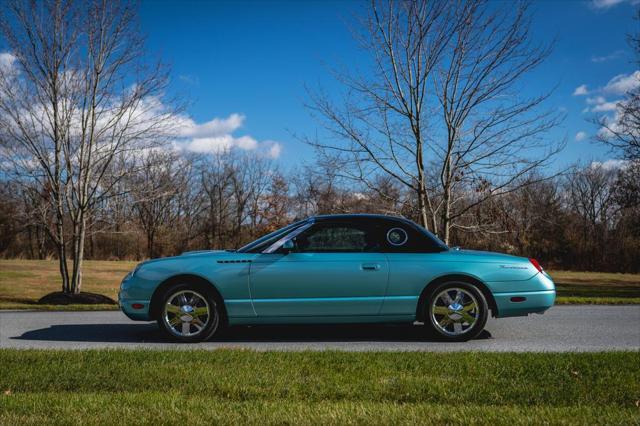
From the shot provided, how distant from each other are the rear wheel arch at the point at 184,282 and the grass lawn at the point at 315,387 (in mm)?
878

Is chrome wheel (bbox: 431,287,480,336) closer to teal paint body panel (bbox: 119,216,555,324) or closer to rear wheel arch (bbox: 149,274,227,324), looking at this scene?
teal paint body panel (bbox: 119,216,555,324)

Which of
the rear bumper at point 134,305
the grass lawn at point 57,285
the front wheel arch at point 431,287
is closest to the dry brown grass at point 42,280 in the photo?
the grass lawn at point 57,285

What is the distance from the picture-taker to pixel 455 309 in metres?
6.96

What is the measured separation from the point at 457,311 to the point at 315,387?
113 inches

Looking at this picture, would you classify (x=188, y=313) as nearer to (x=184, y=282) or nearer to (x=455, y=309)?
(x=184, y=282)

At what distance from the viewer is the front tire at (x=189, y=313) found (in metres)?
6.88

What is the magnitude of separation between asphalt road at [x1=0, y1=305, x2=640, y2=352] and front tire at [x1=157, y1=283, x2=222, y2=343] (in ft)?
0.54

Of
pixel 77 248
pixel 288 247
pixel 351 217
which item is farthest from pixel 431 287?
pixel 77 248

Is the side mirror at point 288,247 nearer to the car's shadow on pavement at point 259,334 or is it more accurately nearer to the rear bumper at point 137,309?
the car's shadow on pavement at point 259,334

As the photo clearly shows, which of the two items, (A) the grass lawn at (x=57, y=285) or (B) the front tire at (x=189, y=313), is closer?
(B) the front tire at (x=189, y=313)

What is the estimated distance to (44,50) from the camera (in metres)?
15.4

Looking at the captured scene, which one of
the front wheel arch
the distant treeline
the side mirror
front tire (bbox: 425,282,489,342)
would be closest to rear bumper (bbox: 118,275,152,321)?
the side mirror

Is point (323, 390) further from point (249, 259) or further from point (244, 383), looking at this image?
point (249, 259)

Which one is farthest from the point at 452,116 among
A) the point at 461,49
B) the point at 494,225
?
the point at 494,225
